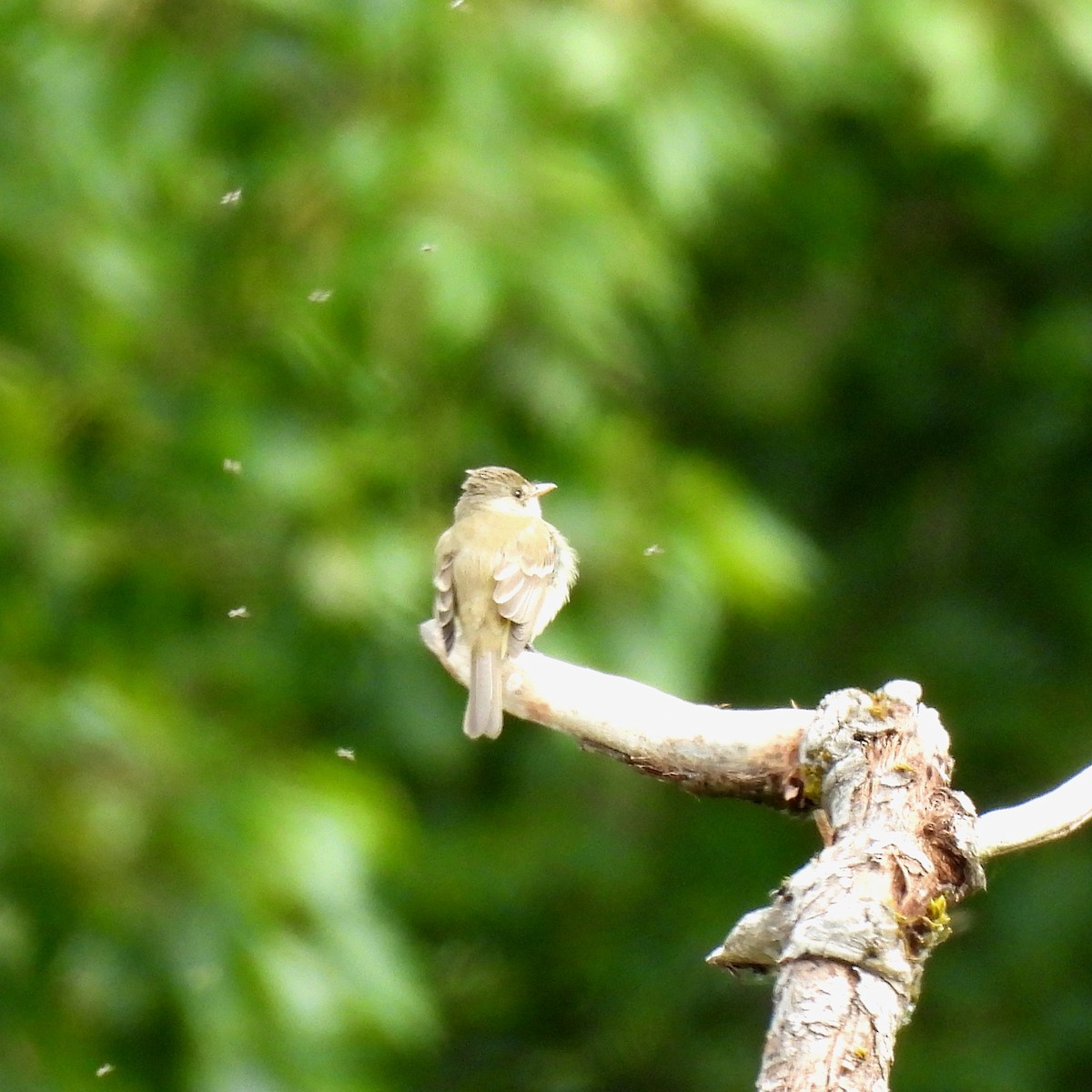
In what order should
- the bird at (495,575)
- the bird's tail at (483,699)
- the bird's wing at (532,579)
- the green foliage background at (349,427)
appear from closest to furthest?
the bird's tail at (483,699), the bird at (495,575), the green foliage background at (349,427), the bird's wing at (532,579)

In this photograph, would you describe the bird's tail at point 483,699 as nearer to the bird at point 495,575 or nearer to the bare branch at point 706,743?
the bird at point 495,575

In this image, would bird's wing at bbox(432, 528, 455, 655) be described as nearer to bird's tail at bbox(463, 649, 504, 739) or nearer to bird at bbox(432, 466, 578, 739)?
bird at bbox(432, 466, 578, 739)

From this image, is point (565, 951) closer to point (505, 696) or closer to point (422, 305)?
point (422, 305)

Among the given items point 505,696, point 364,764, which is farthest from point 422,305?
point 505,696

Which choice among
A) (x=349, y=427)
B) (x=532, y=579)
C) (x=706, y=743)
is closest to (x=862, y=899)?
(x=706, y=743)

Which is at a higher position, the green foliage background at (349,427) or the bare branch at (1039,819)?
the green foliage background at (349,427)

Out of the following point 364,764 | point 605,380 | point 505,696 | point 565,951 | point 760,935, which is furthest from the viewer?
point 565,951

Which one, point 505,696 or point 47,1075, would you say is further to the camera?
point 47,1075

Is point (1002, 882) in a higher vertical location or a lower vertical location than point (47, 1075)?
higher

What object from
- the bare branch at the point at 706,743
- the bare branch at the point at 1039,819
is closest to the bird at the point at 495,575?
the bare branch at the point at 706,743
